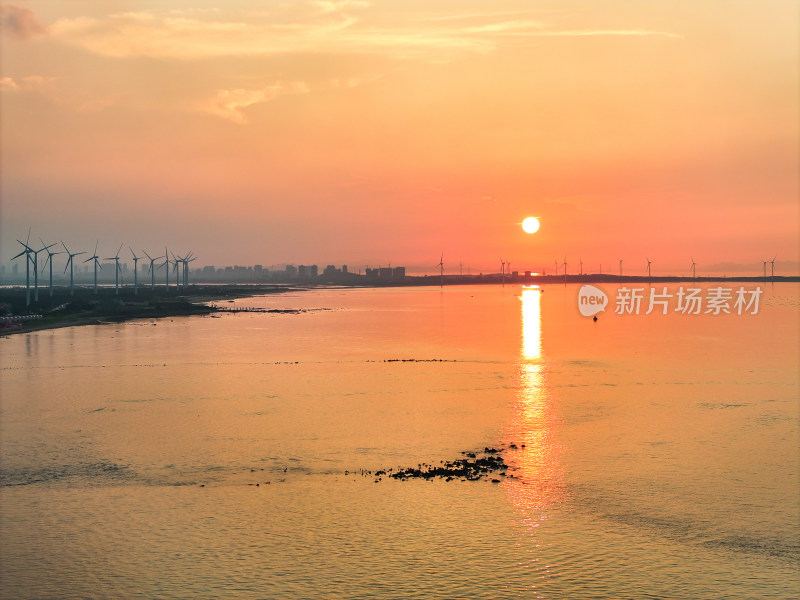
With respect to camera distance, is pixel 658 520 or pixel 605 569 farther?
pixel 658 520

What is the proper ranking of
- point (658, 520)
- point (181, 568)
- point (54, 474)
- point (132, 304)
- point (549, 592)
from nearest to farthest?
point (549, 592), point (181, 568), point (658, 520), point (54, 474), point (132, 304)

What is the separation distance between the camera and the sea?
66.5ft

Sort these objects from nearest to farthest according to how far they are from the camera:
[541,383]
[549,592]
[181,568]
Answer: [549,592], [181,568], [541,383]

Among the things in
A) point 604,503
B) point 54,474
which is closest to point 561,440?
point 604,503

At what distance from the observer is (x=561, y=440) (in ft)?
112

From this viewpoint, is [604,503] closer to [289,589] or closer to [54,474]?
[289,589]

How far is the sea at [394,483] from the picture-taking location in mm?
20266

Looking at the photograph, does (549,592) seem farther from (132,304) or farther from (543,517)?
(132,304)

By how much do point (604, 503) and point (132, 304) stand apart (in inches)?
5493

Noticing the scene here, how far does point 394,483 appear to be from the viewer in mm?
27391

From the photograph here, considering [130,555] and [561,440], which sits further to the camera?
[561,440]

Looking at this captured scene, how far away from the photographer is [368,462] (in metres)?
30.2

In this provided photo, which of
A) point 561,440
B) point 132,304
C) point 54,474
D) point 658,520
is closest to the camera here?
point 658,520

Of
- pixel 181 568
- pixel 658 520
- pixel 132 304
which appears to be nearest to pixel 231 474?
pixel 181 568
